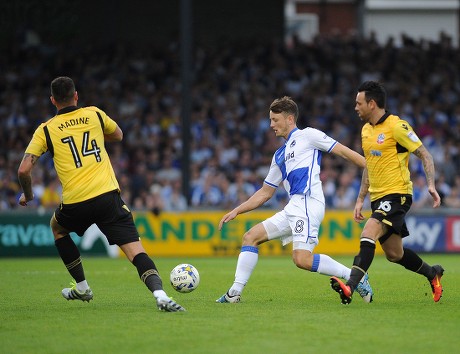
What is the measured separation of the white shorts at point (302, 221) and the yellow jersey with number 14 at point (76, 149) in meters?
1.82

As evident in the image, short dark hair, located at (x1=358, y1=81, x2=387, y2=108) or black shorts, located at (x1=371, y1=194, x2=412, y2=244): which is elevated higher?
short dark hair, located at (x1=358, y1=81, x2=387, y2=108)

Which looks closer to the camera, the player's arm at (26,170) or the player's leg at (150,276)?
the player's leg at (150,276)

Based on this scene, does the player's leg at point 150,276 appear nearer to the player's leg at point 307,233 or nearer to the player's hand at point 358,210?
the player's leg at point 307,233

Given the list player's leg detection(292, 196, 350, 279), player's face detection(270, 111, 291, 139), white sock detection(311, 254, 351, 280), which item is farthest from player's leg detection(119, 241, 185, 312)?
player's face detection(270, 111, 291, 139)

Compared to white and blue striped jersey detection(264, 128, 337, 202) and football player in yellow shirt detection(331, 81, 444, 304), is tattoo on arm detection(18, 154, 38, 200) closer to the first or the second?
white and blue striped jersey detection(264, 128, 337, 202)

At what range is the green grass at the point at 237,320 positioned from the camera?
6.86 meters

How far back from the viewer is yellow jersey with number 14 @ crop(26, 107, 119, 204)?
888 centimetres

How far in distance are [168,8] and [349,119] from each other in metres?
8.64

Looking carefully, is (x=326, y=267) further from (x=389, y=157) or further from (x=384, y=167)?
(x=389, y=157)

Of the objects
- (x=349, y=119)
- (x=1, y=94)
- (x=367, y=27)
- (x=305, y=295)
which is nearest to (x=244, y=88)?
(x=349, y=119)

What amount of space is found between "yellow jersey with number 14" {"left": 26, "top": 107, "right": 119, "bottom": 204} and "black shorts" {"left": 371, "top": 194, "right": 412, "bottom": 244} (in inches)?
104

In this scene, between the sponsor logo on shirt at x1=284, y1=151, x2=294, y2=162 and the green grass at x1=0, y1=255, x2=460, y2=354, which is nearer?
the green grass at x1=0, y1=255, x2=460, y2=354

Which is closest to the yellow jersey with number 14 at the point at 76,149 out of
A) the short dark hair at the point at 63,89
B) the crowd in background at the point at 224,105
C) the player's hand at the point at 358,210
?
the short dark hair at the point at 63,89

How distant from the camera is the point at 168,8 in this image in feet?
101
